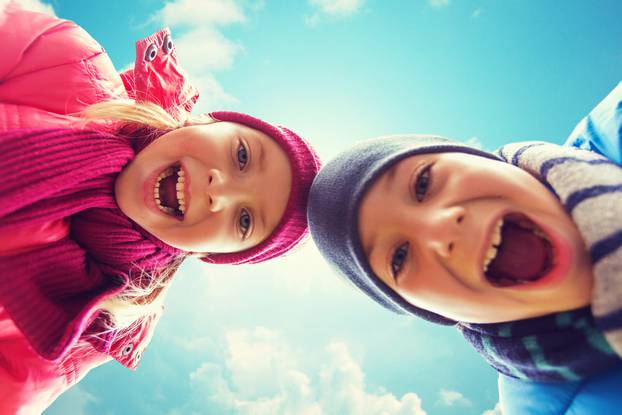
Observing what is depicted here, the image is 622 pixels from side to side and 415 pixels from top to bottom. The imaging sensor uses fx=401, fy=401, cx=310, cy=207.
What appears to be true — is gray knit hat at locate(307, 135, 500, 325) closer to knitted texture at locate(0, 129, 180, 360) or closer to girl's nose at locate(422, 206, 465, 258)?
girl's nose at locate(422, 206, 465, 258)

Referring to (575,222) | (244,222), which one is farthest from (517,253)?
(244,222)

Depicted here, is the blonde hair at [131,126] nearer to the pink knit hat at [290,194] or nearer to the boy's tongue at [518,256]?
the pink knit hat at [290,194]

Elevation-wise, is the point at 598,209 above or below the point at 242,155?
above

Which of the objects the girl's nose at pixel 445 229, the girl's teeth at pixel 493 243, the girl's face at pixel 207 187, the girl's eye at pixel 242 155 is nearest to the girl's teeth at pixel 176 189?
the girl's face at pixel 207 187

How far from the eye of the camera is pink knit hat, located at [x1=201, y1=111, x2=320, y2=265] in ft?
5.35

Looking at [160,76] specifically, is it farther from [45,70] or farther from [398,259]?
[398,259]

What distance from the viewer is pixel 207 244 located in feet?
5.13

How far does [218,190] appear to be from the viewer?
149cm

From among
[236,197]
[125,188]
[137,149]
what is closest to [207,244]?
[236,197]

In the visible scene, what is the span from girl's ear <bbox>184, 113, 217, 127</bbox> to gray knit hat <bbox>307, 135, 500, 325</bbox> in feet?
2.00

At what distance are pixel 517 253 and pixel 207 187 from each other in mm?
1057

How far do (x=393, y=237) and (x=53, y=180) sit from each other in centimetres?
112

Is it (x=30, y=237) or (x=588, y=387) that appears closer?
(x=588, y=387)

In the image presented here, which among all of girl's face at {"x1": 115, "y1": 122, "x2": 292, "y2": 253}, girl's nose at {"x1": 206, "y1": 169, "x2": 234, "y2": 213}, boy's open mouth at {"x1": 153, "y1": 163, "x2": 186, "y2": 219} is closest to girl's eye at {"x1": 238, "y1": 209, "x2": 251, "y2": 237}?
girl's face at {"x1": 115, "y1": 122, "x2": 292, "y2": 253}
